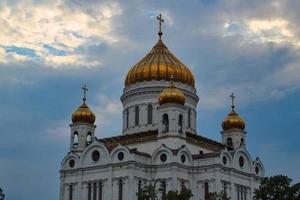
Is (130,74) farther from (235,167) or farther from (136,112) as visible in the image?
(235,167)

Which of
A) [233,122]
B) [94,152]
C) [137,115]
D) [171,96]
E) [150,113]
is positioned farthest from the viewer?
[233,122]

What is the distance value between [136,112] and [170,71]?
472 centimetres

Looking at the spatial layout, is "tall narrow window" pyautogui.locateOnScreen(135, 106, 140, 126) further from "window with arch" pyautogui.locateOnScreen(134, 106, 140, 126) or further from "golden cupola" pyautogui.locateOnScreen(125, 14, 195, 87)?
"golden cupola" pyautogui.locateOnScreen(125, 14, 195, 87)

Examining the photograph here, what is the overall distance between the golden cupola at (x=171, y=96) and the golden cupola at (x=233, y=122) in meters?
7.98

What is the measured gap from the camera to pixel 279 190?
43.5 metres

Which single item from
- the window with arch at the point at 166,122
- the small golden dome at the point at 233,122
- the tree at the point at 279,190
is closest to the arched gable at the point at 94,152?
the window with arch at the point at 166,122

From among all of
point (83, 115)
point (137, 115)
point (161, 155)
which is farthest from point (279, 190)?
point (83, 115)

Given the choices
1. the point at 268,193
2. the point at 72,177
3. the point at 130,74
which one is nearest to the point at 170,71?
the point at 130,74

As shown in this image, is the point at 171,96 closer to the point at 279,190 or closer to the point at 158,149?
the point at 158,149

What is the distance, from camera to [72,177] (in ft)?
193

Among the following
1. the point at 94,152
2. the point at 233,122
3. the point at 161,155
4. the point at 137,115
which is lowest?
the point at 161,155

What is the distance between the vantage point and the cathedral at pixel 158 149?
55.5m

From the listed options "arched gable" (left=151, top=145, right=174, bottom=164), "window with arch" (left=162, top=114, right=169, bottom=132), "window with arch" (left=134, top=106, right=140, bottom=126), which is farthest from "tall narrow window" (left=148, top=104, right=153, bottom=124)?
"arched gable" (left=151, top=145, right=174, bottom=164)

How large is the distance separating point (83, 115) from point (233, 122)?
13.5 metres
